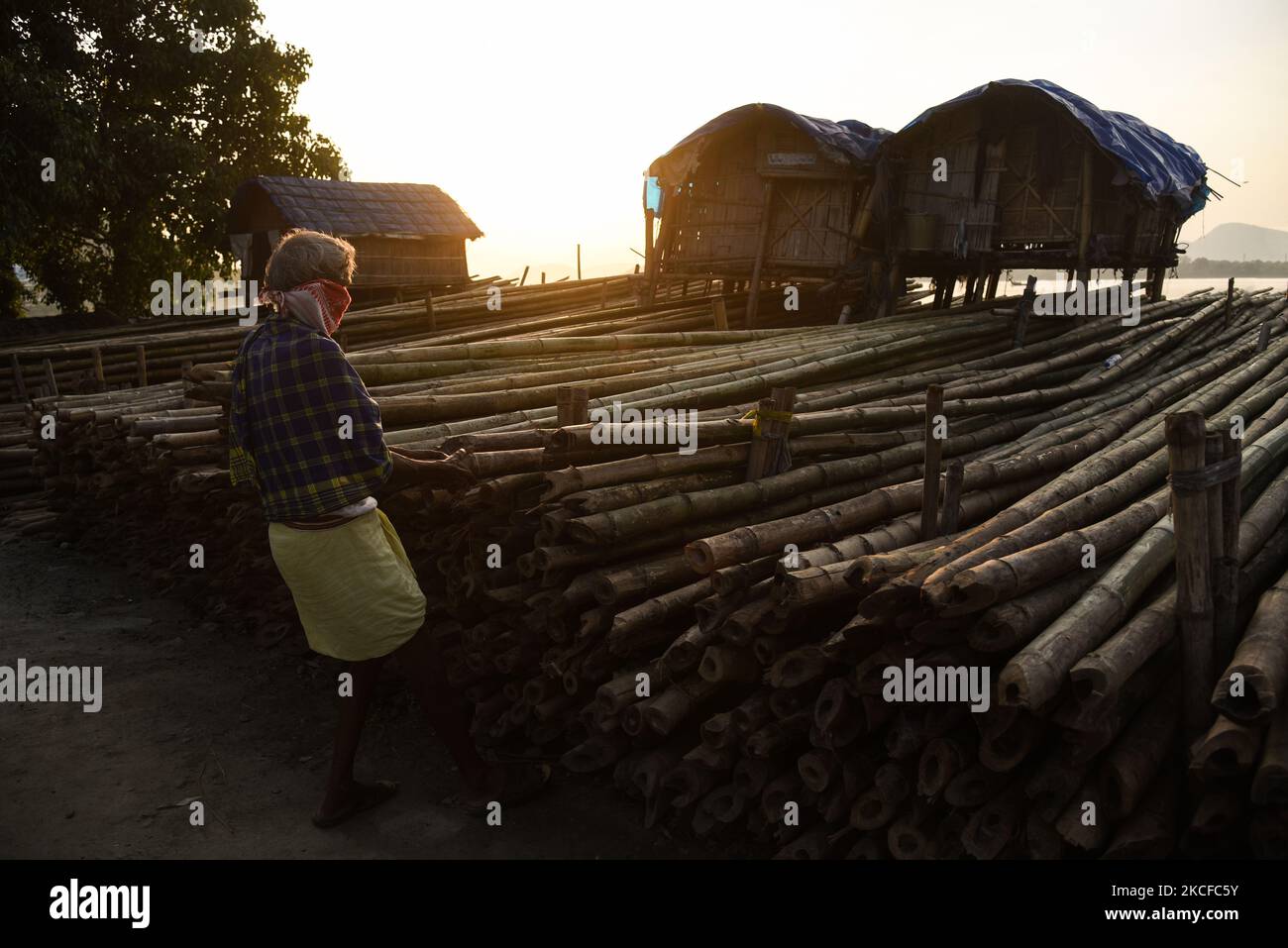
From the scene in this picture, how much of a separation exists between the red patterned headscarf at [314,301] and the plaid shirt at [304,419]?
0.05 meters

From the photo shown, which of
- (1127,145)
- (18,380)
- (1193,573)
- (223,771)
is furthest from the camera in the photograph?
(18,380)

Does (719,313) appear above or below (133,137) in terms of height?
below

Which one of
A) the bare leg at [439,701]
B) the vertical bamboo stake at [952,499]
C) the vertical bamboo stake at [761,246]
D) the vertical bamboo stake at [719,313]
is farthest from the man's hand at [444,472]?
the vertical bamboo stake at [761,246]

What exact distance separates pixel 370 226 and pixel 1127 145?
13.8 metres

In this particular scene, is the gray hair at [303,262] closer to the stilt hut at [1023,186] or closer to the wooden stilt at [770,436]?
the wooden stilt at [770,436]

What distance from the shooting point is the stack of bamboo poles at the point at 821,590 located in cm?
311

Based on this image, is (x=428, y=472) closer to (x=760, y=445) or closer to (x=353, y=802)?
(x=353, y=802)

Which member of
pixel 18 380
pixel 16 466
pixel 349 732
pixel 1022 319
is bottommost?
pixel 349 732

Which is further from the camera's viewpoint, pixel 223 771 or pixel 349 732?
pixel 223 771

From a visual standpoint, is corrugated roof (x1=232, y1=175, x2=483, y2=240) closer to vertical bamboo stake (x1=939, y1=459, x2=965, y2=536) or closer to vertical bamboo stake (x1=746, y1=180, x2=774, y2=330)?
vertical bamboo stake (x1=746, y1=180, x2=774, y2=330)

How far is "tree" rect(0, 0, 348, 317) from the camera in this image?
595 inches

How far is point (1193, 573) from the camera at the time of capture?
10.6 feet

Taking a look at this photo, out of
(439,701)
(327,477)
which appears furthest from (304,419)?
(439,701)
